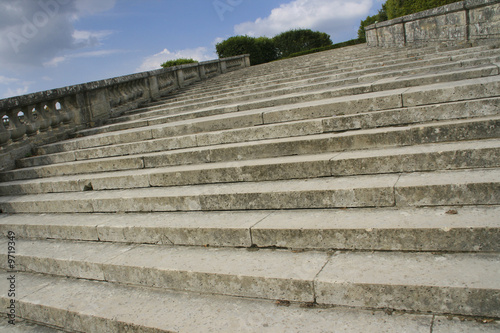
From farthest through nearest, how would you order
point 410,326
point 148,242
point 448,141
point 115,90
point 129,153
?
point 115,90
point 129,153
point 148,242
point 448,141
point 410,326

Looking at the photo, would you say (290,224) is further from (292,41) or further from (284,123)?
(292,41)

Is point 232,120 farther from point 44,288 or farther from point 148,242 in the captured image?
point 44,288

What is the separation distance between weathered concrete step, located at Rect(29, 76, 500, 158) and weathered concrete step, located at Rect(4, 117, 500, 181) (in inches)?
14.8

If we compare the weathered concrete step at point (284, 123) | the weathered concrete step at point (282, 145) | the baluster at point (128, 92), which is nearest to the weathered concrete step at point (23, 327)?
the weathered concrete step at point (282, 145)

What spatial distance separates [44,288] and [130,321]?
1.50 m

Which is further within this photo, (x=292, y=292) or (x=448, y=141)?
(x=448, y=141)

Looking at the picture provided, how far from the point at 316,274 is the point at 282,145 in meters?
1.98

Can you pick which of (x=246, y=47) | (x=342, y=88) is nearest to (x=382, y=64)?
(x=342, y=88)

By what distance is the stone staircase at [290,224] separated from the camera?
2428 millimetres

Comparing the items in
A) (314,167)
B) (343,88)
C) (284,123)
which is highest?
(343,88)

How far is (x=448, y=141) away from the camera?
355 centimetres

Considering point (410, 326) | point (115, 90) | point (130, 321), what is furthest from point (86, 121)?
point (410, 326)

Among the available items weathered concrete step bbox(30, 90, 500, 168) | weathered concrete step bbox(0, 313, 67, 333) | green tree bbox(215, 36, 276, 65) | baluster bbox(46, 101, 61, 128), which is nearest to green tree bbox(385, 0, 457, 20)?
weathered concrete step bbox(30, 90, 500, 168)

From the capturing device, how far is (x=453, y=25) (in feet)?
25.8
